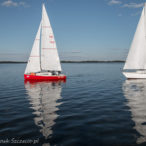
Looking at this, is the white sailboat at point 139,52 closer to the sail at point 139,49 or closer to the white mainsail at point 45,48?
the sail at point 139,49

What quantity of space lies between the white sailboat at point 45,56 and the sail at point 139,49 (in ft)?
43.5

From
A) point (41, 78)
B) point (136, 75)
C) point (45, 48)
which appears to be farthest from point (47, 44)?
point (136, 75)

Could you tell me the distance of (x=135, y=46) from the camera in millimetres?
31078

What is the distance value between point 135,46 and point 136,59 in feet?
7.94

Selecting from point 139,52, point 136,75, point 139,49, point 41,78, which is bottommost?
point 136,75

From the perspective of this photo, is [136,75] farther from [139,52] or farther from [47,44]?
[47,44]

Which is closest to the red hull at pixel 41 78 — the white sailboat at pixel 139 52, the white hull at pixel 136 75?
the white hull at pixel 136 75

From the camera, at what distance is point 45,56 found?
31.3 meters

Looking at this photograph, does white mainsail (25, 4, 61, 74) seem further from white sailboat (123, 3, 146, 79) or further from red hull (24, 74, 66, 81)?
white sailboat (123, 3, 146, 79)

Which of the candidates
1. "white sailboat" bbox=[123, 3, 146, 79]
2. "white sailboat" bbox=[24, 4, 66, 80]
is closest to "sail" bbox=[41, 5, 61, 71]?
"white sailboat" bbox=[24, 4, 66, 80]

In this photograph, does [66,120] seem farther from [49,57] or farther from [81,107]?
[49,57]

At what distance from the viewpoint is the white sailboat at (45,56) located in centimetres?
3050

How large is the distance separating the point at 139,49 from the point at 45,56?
1755 cm

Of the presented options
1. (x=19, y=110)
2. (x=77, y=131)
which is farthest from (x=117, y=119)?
(x=19, y=110)
